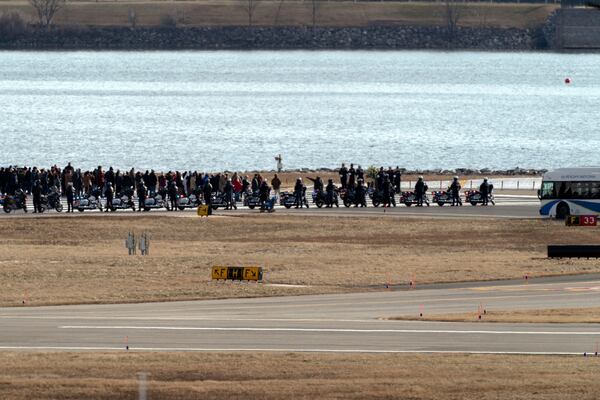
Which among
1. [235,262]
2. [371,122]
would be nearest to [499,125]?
[371,122]

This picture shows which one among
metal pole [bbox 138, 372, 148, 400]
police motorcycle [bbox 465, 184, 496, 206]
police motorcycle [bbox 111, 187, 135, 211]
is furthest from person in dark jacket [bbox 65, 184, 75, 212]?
metal pole [bbox 138, 372, 148, 400]

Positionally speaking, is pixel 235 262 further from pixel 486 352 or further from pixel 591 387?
pixel 591 387

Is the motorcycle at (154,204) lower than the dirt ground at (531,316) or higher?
higher

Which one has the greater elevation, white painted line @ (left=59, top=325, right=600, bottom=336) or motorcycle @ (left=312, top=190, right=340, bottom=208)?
motorcycle @ (left=312, top=190, right=340, bottom=208)

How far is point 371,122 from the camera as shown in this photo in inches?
7067

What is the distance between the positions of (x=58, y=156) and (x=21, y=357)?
323 feet

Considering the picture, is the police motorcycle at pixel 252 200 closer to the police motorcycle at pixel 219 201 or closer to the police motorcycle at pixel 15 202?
the police motorcycle at pixel 219 201

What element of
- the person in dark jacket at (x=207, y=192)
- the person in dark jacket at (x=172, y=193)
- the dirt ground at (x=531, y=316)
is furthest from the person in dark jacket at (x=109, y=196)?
the dirt ground at (x=531, y=316)

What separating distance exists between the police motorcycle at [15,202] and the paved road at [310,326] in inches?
1037

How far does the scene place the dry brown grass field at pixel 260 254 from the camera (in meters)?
48.6

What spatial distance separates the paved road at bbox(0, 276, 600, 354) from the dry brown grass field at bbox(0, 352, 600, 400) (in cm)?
153

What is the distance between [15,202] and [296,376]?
39794 millimetres

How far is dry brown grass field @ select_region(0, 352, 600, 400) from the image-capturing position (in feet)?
104

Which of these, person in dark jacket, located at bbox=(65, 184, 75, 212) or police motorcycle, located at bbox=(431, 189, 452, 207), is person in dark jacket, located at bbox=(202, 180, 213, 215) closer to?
person in dark jacket, located at bbox=(65, 184, 75, 212)
